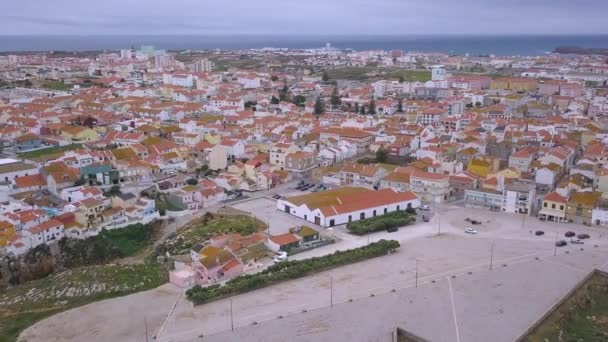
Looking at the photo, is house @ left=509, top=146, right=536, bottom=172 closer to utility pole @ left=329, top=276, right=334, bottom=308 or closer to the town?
the town

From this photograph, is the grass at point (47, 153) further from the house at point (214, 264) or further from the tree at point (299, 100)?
the tree at point (299, 100)

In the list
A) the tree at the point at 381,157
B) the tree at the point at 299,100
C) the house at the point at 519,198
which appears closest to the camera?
the house at the point at 519,198

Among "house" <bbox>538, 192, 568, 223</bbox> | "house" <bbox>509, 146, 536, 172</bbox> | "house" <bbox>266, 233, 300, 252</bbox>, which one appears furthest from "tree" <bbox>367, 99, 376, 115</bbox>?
"house" <bbox>266, 233, 300, 252</bbox>

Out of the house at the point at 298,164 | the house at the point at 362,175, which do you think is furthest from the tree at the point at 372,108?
the house at the point at 362,175

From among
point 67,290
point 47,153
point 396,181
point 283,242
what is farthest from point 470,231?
point 47,153

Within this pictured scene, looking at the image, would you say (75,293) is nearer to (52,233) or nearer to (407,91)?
(52,233)
